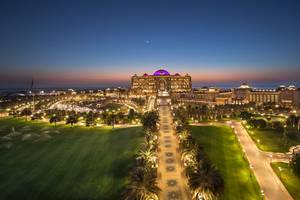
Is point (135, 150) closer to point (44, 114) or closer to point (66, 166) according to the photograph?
point (66, 166)

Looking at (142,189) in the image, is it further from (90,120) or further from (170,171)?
(90,120)

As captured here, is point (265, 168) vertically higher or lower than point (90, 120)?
lower

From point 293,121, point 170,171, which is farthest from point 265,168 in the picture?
point 293,121

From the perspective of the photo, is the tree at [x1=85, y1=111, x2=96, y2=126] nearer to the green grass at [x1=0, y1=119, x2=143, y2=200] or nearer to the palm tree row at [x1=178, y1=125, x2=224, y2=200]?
the green grass at [x1=0, y1=119, x2=143, y2=200]

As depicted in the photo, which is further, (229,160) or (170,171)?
(229,160)

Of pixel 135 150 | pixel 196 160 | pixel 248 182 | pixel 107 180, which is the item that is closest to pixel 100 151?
pixel 135 150

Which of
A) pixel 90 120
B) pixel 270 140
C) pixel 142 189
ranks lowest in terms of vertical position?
pixel 270 140

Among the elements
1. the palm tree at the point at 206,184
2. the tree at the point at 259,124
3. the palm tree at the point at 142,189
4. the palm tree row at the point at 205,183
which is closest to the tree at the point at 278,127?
the tree at the point at 259,124
